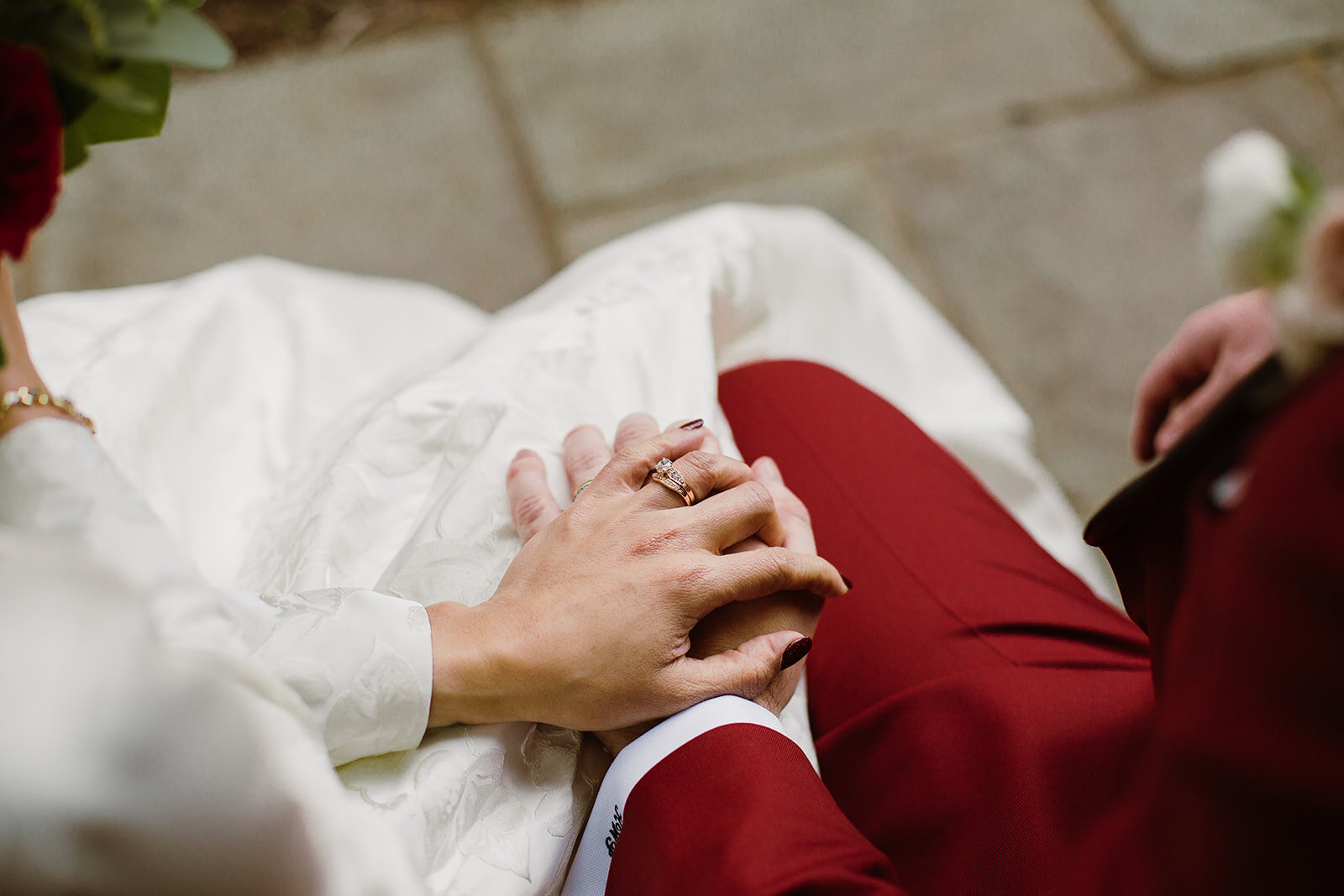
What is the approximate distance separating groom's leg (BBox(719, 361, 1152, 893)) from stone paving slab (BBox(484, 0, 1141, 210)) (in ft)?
3.30

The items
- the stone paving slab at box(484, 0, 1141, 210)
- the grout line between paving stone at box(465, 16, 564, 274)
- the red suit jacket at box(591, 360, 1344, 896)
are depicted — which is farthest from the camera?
the stone paving slab at box(484, 0, 1141, 210)

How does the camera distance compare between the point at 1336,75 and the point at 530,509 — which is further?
the point at 1336,75

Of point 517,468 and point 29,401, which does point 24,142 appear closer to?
point 29,401

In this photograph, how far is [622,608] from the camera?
0.67 metres

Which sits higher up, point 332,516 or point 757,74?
point 757,74

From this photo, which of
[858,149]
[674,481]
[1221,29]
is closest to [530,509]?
[674,481]

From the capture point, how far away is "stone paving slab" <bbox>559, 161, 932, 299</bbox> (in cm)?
178

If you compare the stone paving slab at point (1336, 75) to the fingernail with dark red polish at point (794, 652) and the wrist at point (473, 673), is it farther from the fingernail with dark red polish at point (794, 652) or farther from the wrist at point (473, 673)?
the wrist at point (473, 673)

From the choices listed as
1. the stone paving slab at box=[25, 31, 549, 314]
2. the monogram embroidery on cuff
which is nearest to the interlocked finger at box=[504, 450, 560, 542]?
the monogram embroidery on cuff

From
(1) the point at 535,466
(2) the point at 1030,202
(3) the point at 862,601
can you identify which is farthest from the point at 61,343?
(2) the point at 1030,202

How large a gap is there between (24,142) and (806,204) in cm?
153

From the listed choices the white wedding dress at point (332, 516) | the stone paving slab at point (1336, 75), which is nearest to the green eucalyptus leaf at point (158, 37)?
the white wedding dress at point (332, 516)

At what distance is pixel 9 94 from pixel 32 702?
0.26 meters

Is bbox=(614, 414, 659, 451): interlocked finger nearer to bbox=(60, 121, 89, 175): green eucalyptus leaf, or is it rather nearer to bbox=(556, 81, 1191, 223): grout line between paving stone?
bbox=(60, 121, 89, 175): green eucalyptus leaf
